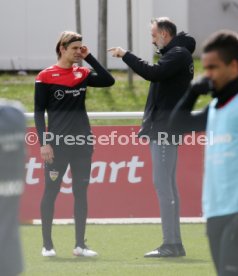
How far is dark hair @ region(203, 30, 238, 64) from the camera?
6.01 meters

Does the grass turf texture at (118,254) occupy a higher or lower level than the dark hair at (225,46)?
lower

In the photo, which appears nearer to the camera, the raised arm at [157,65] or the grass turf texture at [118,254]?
the grass turf texture at [118,254]

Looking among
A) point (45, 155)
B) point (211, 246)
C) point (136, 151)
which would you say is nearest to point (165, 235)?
point (45, 155)

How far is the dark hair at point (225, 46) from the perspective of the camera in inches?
237

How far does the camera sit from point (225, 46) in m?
6.03

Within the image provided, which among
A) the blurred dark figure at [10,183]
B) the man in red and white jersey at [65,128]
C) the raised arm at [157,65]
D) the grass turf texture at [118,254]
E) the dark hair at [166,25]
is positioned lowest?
the grass turf texture at [118,254]

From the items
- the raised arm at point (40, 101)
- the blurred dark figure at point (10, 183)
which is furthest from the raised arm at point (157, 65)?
the blurred dark figure at point (10, 183)

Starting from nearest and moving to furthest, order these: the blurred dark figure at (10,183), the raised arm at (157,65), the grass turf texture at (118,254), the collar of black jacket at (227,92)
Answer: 1. the blurred dark figure at (10,183)
2. the collar of black jacket at (227,92)
3. the grass turf texture at (118,254)
4. the raised arm at (157,65)

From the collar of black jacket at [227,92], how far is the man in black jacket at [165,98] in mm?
3336

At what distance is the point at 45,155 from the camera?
9711 millimetres

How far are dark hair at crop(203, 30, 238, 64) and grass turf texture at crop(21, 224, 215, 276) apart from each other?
10.5 ft

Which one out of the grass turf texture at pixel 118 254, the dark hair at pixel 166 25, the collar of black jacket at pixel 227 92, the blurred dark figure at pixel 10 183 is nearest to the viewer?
the blurred dark figure at pixel 10 183

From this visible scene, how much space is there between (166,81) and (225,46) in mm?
3527

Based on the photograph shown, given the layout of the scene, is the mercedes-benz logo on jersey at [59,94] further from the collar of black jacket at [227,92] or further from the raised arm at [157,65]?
the collar of black jacket at [227,92]
